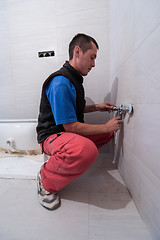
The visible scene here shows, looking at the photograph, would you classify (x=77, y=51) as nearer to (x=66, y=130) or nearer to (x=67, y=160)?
(x=66, y=130)

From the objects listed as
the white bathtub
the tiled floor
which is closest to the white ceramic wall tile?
the tiled floor

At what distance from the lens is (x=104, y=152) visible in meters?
1.17

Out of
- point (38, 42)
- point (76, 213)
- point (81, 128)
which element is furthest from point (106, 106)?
point (38, 42)

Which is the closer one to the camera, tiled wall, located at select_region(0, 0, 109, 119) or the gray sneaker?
the gray sneaker

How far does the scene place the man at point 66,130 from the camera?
1.80ft

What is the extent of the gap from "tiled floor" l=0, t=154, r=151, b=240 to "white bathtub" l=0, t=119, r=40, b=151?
25 cm

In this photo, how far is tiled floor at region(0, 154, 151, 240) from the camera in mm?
450

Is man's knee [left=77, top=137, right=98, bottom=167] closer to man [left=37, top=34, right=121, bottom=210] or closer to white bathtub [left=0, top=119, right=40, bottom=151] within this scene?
man [left=37, top=34, right=121, bottom=210]

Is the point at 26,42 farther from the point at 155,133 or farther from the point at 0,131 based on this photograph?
the point at 155,133

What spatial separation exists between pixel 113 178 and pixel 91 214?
1.01 ft

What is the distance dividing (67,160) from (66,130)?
157 millimetres

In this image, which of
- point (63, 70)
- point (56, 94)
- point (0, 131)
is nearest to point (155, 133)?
point (56, 94)

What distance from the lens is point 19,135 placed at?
951 mm

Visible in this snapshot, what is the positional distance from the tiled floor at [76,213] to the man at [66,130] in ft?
0.23
